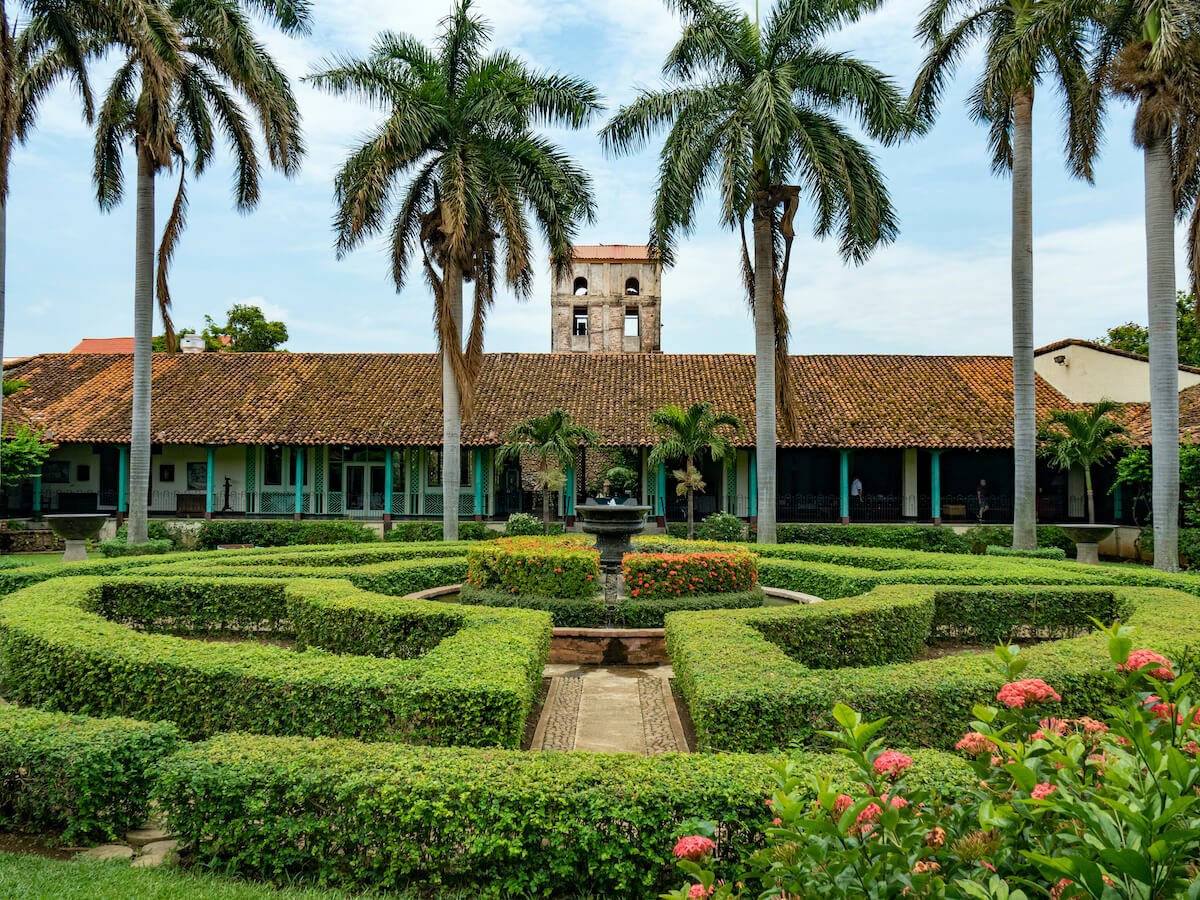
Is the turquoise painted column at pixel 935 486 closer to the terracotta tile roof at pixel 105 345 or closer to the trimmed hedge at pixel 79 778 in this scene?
the trimmed hedge at pixel 79 778

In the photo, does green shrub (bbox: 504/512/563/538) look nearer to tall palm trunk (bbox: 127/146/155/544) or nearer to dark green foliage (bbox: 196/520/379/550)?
dark green foliage (bbox: 196/520/379/550)

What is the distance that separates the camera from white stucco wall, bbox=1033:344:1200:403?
889 inches

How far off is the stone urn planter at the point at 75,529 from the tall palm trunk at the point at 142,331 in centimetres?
100

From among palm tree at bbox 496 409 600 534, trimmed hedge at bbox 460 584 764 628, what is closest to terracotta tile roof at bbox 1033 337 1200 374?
palm tree at bbox 496 409 600 534

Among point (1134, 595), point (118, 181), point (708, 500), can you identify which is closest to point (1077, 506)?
point (708, 500)

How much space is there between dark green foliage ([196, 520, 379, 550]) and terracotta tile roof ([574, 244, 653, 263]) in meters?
18.6

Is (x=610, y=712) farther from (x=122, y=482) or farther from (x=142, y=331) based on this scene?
(x=122, y=482)

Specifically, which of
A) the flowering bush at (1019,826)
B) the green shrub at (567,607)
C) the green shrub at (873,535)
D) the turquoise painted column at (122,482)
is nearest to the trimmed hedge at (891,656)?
the flowering bush at (1019,826)

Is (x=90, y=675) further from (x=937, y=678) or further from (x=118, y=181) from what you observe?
(x=118, y=181)

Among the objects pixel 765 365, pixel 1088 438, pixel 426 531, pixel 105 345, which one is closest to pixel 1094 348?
pixel 1088 438

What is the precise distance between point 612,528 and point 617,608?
6.43 ft

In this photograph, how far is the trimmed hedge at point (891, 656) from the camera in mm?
4953

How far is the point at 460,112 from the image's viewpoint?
16.5 metres

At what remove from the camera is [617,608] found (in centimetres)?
945
